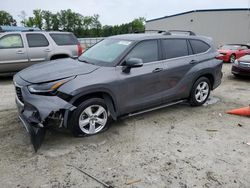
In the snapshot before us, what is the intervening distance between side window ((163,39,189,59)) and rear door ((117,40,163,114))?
0.27 m

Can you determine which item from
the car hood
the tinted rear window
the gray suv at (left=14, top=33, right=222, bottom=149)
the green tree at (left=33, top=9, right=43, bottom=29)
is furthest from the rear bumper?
the green tree at (left=33, top=9, right=43, bottom=29)

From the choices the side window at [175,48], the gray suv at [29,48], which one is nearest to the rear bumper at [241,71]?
the side window at [175,48]

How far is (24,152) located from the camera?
372 cm

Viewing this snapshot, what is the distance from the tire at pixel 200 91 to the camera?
18.9 feet

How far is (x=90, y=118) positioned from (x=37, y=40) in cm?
594

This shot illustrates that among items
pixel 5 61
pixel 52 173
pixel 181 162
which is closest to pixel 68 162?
pixel 52 173

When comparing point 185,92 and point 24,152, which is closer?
point 24,152

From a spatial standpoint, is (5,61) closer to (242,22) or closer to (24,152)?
(24,152)

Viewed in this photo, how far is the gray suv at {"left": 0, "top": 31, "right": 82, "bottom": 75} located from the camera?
8531 mm

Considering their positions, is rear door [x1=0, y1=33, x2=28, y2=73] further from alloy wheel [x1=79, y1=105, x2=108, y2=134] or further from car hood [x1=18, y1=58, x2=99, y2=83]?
alloy wheel [x1=79, y1=105, x2=108, y2=134]

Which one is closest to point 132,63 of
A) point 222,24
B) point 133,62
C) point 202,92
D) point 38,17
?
point 133,62

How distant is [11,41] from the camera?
8.62 metres

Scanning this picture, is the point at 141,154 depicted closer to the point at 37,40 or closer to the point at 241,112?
the point at 241,112

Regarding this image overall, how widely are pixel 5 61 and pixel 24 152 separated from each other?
5.76 metres
